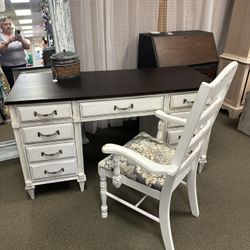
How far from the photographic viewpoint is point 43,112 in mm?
1373

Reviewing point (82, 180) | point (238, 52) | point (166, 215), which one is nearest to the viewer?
point (166, 215)

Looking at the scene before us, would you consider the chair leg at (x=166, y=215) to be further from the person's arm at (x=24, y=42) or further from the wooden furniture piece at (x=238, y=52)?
the wooden furniture piece at (x=238, y=52)

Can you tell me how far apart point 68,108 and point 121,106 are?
0.31 m

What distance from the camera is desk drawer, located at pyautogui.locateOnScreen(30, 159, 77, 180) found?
153 centimetres

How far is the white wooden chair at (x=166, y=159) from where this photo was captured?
2.92 feet

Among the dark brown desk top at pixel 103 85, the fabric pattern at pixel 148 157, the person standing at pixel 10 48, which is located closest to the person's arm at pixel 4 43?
the person standing at pixel 10 48

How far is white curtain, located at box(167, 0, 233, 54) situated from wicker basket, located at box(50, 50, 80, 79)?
1211mm

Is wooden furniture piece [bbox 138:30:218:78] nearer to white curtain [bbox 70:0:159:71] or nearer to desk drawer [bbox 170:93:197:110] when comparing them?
white curtain [bbox 70:0:159:71]

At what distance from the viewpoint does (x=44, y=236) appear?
140cm

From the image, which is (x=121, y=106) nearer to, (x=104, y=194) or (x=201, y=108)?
(x=104, y=194)

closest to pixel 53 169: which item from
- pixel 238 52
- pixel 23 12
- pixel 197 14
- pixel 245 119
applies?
pixel 23 12

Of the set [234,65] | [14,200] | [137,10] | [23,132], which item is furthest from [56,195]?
[137,10]

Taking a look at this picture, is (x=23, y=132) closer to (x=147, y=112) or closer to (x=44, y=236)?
(x=44, y=236)

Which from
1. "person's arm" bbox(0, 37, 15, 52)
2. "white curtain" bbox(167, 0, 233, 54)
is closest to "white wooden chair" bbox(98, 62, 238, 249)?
"person's arm" bbox(0, 37, 15, 52)
